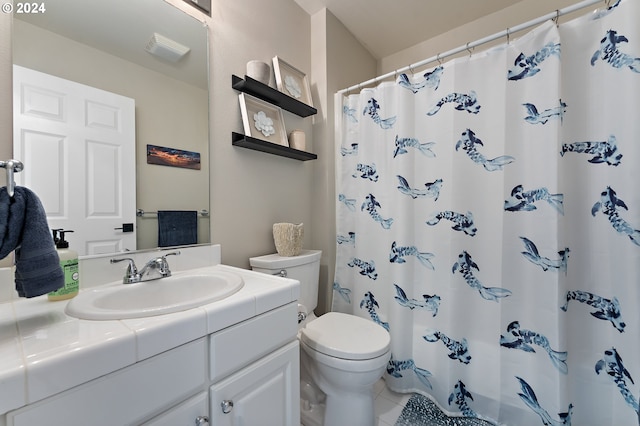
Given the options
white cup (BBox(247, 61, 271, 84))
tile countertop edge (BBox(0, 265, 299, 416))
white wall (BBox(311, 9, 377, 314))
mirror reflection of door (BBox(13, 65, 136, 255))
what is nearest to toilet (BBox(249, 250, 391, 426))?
white wall (BBox(311, 9, 377, 314))

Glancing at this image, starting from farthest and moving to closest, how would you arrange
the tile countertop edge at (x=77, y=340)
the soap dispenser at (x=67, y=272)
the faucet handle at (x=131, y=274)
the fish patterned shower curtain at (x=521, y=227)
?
the fish patterned shower curtain at (x=521, y=227) < the faucet handle at (x=131, y=274) < the soap dispenser at (x=67, y=272) < the tile countertop edge at (x=77, y=340)

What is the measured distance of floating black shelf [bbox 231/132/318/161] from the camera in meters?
1.37

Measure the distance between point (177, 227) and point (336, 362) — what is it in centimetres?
90

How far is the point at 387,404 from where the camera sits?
1464 millimetres

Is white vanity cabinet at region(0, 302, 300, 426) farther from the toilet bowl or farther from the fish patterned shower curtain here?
the fish patterned shower curtain

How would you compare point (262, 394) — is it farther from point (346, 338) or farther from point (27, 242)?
point (27, 242)

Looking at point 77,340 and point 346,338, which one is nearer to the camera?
point 77,340

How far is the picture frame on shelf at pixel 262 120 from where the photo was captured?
1414 millimetres

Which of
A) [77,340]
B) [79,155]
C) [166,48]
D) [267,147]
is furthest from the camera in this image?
[267,147]

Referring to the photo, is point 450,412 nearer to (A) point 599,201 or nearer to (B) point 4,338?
(A) point 599,201

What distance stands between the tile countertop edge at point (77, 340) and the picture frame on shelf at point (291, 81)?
4.18 ft

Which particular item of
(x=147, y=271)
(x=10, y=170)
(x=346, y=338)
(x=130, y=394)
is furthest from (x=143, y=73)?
(x=346, y=338)

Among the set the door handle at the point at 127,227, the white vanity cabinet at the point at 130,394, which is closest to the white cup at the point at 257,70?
the door handle at the point at 127,227

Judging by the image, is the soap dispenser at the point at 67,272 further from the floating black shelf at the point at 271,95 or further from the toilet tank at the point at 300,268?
the floating black shelf at the point at 271,95
